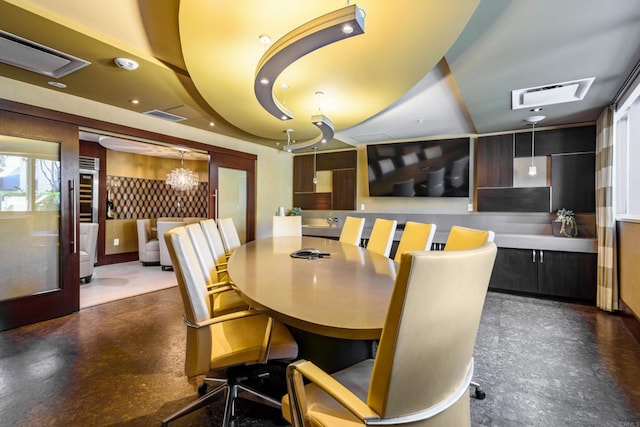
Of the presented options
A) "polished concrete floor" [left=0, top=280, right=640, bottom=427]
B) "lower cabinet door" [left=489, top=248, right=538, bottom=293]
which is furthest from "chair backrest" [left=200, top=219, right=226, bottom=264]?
"lower cabinet door" [left=489, top=248, right=538, bottom=293]

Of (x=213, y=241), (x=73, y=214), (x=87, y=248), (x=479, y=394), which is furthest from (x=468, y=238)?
(x=87, y=248)

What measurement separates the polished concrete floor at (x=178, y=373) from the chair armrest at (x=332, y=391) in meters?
0.93

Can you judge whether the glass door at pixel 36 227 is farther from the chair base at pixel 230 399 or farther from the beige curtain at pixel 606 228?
the beige curtain at pixel 606 228

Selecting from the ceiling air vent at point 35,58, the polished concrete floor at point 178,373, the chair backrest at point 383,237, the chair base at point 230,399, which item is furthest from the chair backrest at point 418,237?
the ceiling air vent at point 35,58

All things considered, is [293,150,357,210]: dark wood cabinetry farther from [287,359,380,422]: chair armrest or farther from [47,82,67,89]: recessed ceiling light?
[287,359,380,422]: chair armrest

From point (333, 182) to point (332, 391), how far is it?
5606 mm

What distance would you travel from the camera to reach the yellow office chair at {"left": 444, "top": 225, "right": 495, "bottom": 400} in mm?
1702

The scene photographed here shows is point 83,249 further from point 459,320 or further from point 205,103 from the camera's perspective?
point 459,320

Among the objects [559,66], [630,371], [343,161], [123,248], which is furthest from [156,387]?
[123,248]

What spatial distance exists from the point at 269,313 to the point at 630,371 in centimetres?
283

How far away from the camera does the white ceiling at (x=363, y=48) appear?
71.9 inches

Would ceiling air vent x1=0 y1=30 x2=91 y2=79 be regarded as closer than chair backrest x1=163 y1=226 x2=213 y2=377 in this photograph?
No

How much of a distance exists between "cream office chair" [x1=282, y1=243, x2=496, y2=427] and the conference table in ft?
0.55

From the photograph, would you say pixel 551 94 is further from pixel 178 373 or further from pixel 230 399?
pixel 178 373
